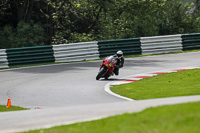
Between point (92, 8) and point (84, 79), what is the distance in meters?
18.5

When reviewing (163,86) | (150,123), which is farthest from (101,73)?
(150,123)

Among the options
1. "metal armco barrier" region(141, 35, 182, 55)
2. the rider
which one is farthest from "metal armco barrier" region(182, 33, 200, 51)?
the rider

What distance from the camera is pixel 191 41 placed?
24.4m

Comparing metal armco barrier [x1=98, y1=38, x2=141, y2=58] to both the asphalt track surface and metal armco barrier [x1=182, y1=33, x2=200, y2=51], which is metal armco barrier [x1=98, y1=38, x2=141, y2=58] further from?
A: metal armco barrier [x1=182, y1=33, x2=200, y2=51]

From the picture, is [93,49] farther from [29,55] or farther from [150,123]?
[150,123]

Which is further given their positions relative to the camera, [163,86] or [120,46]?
[120,46]

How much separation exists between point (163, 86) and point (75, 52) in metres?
10.1

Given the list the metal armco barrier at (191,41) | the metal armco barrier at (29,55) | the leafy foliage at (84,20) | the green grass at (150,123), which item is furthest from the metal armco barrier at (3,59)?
the green grass at (150,123)

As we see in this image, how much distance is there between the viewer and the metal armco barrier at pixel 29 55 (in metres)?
21.6

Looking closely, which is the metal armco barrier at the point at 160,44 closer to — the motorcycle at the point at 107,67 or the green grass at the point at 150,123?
the motorcycle at the point at 107,67

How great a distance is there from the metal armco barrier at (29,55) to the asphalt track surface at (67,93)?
5.88 ft

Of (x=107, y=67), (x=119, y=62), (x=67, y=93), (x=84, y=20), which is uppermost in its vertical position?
(x=84, y=20)

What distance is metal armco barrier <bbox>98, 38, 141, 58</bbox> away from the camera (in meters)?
22.9

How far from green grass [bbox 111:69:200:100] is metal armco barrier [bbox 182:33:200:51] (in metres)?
8.89
